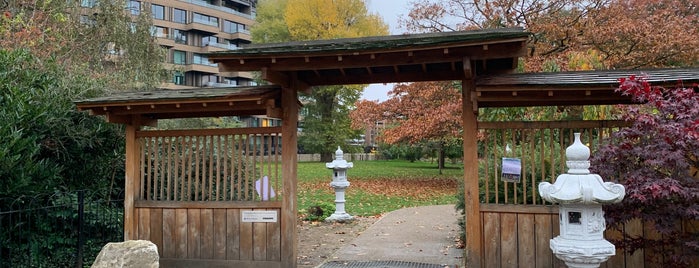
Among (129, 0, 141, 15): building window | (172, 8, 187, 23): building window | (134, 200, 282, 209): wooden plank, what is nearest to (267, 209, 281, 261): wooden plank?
(134, 200, 282, 209): wooden plank

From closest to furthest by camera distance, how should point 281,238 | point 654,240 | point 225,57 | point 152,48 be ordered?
point 654,240
point 225,57
point 281,238
point 152,48

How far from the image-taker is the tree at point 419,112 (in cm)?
1745

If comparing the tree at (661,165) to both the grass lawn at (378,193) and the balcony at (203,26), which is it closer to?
the grass lawn at (378,193)

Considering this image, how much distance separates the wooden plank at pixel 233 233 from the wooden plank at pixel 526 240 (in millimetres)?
3391

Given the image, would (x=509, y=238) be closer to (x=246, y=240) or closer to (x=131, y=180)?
(x=246, y=240)

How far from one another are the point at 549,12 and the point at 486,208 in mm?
→ 13168

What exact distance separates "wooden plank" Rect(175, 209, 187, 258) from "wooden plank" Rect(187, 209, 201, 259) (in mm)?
45

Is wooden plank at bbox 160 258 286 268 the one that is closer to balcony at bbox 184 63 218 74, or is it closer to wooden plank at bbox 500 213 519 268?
wooden plank at bbox 500 213 519 268

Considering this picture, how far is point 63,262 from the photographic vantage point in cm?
666

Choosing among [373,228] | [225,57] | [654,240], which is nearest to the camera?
[654,240]

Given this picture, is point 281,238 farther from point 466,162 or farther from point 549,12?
point 549,12

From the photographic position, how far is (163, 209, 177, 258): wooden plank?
21.5 ft

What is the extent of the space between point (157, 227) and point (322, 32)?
2425cm

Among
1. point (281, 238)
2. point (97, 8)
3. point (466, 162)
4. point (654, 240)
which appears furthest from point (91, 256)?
point (97, 8)
